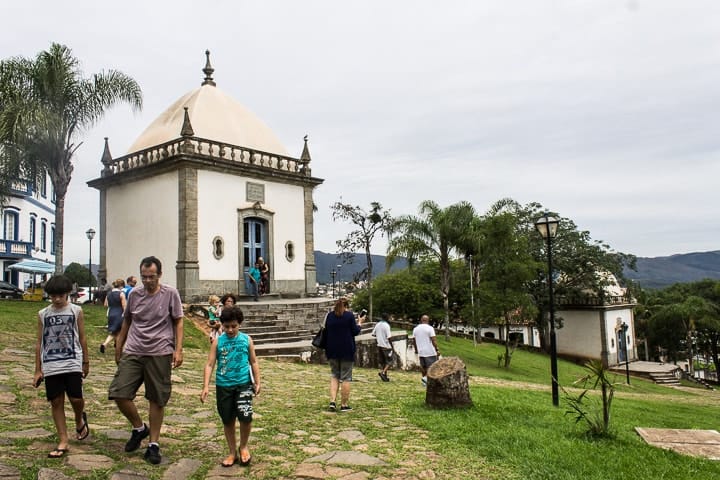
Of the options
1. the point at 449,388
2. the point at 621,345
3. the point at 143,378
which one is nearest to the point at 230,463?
the point at 143,378

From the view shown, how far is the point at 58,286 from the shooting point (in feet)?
14.3

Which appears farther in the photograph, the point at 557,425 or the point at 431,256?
the point at 431,256

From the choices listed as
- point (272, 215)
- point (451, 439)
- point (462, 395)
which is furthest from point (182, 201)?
point (451, 439)

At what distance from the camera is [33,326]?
40.7 feet

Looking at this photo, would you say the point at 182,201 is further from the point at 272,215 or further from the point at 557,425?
the point at 557,425

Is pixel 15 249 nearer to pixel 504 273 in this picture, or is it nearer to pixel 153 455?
pixel 504 273

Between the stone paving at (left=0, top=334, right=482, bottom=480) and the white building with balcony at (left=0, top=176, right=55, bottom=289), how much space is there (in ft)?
82.5

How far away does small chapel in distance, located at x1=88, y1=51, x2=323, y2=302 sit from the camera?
1600cm

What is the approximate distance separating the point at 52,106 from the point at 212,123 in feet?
15.2

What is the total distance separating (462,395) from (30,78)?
45.7 feet

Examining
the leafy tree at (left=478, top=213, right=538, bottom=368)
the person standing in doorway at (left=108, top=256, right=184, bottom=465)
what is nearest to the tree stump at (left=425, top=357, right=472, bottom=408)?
the person standing in doorway at (left=108, top=256, right=184, bottom=465)

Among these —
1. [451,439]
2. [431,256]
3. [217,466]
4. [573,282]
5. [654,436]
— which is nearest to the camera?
[217,466]

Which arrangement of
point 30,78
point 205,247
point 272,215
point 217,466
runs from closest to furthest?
point 217,466, point 30,78, point 205,247, point 272,215

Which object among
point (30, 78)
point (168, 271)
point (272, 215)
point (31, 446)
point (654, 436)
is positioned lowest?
point (654, 436)
